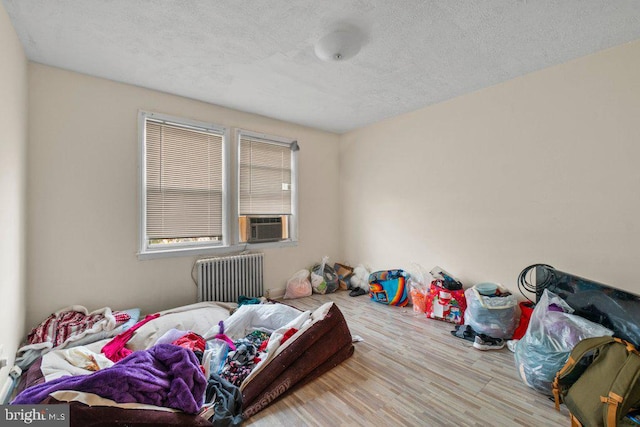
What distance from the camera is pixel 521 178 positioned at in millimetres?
2654

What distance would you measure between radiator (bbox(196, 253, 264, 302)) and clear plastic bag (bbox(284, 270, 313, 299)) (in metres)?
0.42

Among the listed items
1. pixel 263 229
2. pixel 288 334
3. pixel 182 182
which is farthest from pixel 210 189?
pixel 288 334

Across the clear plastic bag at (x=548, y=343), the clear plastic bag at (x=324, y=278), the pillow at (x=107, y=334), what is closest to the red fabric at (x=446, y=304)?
the clear plastic bag at (x=548, y=343)

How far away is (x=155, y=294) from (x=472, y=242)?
3.70 meters

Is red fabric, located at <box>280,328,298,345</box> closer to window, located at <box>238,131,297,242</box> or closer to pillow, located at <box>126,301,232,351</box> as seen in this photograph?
pillow, located at <box>126,301,232,351</box>

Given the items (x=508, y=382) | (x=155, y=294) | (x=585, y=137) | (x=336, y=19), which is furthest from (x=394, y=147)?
(x=155, y=294)

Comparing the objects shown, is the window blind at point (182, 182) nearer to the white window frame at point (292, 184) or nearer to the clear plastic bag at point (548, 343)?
the white window frame at point (292, 184)

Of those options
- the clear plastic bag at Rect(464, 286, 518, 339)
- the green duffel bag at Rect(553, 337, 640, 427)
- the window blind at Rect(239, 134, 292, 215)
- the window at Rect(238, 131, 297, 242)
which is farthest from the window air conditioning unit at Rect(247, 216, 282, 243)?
the green duffel bag at Rect(553, 337, 640, 427)

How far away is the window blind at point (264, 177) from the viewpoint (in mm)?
3598

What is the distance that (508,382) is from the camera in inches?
74.9

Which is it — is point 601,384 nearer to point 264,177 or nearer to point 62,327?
point 264,177

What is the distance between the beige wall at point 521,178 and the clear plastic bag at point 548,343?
0.72 meters

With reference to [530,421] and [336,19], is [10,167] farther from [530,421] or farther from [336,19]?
[530,421]

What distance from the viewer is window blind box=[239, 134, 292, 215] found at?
3.60 m
